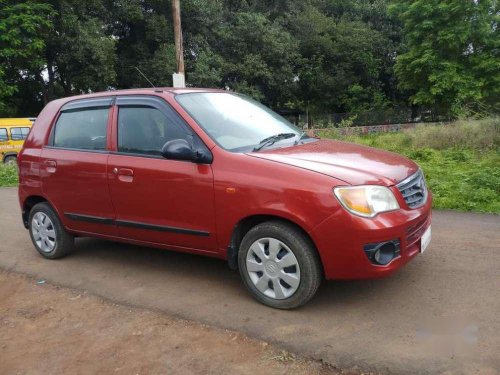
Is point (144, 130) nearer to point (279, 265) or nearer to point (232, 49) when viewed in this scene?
point (279, 265)

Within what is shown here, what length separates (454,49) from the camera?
3089 centimetres

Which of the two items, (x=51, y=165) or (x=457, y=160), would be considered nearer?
(x=51, y=165)

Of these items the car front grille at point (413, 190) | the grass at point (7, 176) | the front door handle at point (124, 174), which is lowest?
the grass at point (7, 176)

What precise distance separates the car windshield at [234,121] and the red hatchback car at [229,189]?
0.6 inches

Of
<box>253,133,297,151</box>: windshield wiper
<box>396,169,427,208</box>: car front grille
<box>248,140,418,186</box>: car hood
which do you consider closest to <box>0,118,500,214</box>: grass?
<box>396,169,427,208</box>: car front grille

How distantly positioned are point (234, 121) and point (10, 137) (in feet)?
55.4

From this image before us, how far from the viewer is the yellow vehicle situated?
60.3ft

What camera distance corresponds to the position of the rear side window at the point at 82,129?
4.80 m

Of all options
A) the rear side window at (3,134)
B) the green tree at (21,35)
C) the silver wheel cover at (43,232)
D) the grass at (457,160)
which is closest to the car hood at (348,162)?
the silver wheel cover at (43,232)

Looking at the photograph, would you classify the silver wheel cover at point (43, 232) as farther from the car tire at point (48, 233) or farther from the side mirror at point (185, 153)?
the side mirror at point (185, 153)

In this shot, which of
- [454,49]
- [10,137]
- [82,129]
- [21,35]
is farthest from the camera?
[454,49]

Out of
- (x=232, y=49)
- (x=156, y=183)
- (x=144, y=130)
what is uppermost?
(x=232, y=49)

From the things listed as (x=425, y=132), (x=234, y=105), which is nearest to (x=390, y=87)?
(x=425, y=132)

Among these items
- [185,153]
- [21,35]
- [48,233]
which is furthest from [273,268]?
[21,35]
